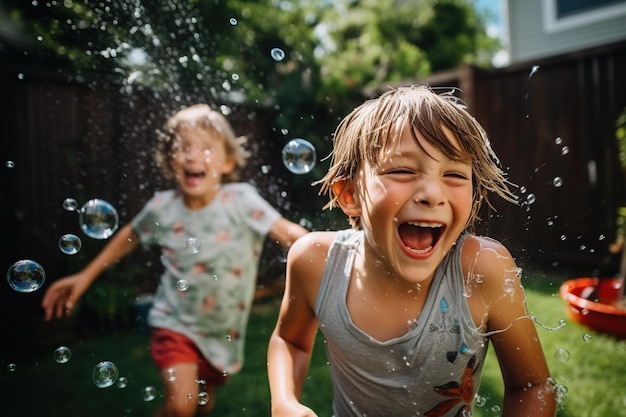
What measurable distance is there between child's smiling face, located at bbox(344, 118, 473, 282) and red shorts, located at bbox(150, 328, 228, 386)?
1.42 meters

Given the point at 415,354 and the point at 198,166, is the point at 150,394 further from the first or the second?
the point at 415,354

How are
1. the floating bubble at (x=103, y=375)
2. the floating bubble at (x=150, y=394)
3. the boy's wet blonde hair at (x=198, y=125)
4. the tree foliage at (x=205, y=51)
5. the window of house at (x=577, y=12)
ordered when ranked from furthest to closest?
the window of house at (x=577, y=12) → the tree foliage at (x=205, y=51) → the boy's wet blonde hair at (x=198, y=125) → the floating bubble at (x=150, y=394) → the floating bubble at (x=103, y=375)

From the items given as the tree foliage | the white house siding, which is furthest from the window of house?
the tree foliage

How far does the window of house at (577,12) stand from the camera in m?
7.70

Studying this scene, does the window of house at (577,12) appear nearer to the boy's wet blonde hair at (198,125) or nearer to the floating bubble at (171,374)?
the boy's wet blonde hair at (198,125)

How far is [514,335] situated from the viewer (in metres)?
1.24

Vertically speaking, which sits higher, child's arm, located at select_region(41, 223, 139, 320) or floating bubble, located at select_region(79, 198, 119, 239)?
floating bubble, located at select_region(79, 198, 119, 239)

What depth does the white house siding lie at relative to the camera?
25.5ft

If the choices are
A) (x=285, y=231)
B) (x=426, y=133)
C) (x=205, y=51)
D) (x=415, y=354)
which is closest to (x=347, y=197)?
(x=426, y=133)

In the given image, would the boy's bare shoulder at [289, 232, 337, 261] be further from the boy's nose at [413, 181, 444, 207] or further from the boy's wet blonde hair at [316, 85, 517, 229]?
the boy's nose at [413, 181, 444, 207]

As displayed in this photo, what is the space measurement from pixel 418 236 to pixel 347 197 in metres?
0.24

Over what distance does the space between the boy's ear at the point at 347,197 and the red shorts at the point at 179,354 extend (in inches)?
51.0

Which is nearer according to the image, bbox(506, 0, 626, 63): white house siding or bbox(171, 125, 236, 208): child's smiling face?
bbox(171, 125, 236, 208): child's smiling face

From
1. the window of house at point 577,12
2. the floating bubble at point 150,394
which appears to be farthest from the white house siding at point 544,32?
the floating bubble at point 150,394
